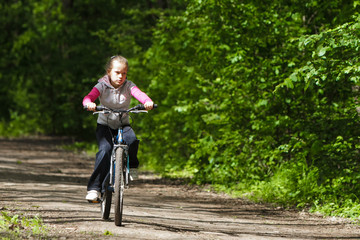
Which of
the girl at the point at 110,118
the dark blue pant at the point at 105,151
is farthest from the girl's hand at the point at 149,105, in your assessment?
the dark blue pant at the point at 105,151

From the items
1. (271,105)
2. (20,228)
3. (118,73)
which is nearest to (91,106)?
(118,73)

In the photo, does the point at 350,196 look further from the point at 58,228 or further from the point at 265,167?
the point at 58,228

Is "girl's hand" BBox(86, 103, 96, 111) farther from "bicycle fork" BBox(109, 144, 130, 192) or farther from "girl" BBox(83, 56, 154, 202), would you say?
"bicycle fork" BBox(109, 144, 130, 192)

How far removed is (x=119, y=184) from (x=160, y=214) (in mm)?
1937

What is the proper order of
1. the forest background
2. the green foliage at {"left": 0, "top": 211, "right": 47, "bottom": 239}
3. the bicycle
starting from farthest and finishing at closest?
the forest background < the bicycle < the green foliage at {"left": 0, "top": 211, "right": 47, "bottom": 239}

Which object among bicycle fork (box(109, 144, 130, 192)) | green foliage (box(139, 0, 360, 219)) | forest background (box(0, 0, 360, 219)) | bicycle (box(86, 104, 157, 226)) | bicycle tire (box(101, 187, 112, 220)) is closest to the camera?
bicycle (box(86, 104, 157, 226))

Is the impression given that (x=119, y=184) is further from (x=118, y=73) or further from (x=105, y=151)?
(x=118, y=73)

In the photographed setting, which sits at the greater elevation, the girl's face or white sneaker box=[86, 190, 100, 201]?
the girl's face

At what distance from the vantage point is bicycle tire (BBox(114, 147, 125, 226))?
636 cm

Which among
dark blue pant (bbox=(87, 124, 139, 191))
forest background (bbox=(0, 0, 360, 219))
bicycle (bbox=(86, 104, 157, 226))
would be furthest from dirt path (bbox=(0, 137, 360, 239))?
forest background (bbox=(0, 0, 360, 219))

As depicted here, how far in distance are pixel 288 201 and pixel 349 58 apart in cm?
264

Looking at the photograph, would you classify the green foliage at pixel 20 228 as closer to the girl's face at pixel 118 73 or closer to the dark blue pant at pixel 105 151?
the dark blue pant at pixel 105 151

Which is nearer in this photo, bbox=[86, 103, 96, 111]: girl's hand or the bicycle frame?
bbox=[86, 103, 96, 111]: girl's hand

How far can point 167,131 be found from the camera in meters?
14.4
